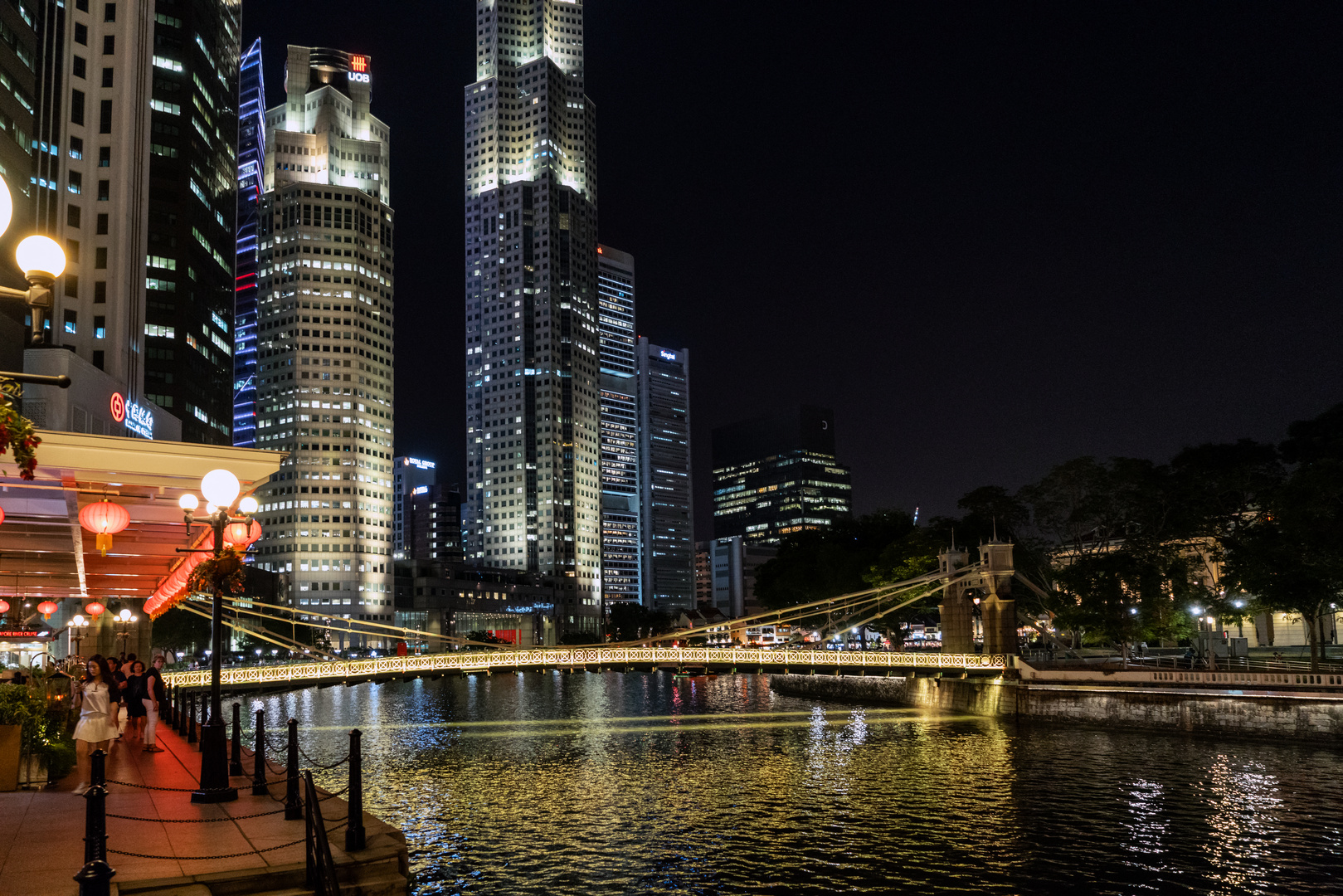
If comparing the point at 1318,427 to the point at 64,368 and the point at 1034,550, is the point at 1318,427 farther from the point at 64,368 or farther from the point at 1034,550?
the point at 64,368

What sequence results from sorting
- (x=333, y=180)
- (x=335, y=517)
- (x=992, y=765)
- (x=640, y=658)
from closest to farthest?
(x=992, y=765) → (x=640, y=658) → (x=335, y=517) → (x=333, y=180)

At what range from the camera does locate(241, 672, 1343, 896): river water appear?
20.6 metres

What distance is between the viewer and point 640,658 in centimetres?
4941

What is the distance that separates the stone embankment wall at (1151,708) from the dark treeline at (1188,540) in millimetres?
4680

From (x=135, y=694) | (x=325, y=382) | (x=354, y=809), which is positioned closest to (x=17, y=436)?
(x=354, y=809)

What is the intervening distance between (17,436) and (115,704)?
1751 centimetres

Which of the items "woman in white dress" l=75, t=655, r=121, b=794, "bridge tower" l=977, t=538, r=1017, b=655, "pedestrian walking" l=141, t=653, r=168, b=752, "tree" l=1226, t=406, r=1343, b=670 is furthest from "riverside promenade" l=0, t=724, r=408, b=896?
"bridge tower" l=977, t=538, r=1017, b=655

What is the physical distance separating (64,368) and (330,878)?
4024cm

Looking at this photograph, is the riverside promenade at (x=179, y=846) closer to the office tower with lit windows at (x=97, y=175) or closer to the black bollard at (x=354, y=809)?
the black bollard at (x=354, y=809)

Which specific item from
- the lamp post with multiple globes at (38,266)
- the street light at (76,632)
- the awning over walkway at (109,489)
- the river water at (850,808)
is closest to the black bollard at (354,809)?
the awning over walkway at (109,489)

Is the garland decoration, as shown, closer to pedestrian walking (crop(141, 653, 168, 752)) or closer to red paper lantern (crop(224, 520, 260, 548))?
red paper lantern (crop(224, 520, 260, 548))

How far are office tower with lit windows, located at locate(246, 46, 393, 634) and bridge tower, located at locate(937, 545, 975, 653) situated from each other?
405 feet

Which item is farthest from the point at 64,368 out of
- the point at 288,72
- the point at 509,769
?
the point at 288,72

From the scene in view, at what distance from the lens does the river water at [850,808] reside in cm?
2056
